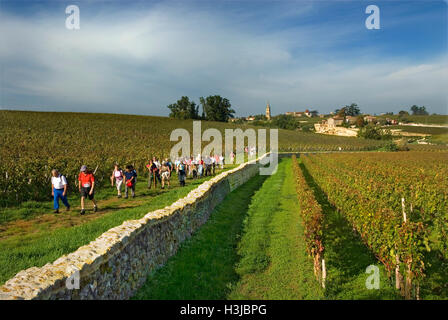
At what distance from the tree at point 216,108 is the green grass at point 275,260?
106 meters

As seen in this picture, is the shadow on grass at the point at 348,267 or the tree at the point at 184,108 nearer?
the shadow on grass at the point at 348,267

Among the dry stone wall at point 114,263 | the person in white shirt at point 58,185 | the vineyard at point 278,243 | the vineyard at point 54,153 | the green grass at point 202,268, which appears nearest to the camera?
the dry stone wall at point 114,263

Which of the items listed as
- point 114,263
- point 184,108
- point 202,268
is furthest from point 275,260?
point 184,108

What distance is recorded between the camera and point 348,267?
8.34 meters

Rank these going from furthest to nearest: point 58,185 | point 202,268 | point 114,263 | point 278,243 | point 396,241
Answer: point 58,185 < point 278,243 < point 202,268 < point 396,241 < point 114,263

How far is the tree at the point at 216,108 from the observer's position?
119 metres

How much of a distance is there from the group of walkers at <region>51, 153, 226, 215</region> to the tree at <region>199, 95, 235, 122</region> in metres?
87.8

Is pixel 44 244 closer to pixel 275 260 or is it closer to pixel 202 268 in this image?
pixel 202 268

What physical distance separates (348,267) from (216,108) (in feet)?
371

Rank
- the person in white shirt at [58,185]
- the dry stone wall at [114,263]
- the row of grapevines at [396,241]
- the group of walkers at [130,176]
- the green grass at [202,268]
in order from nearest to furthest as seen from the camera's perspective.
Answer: the dry stone wall at [114,263]
the green grass at [202,268]
the row of grapevines at [396,241]
the person in white shirt at [58,185]
the group of walkers at [130,176]

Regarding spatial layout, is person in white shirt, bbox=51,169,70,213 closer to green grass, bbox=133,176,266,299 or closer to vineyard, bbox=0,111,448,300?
vineyard, bbox=0,111,448,300

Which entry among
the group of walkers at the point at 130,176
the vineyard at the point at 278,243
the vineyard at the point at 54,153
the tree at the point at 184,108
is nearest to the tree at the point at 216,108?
the tree at the point at 184,108

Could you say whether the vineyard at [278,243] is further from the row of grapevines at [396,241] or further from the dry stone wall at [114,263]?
the dry stone wall at [114,263]

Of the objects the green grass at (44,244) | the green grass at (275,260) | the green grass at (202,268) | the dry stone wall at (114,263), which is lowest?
the green grass at (275,260)
